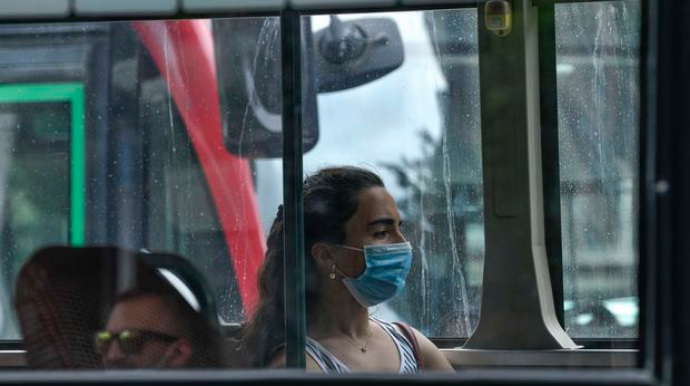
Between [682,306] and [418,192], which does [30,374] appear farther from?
[418,192]

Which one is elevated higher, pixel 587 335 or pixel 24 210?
pixel 24 210

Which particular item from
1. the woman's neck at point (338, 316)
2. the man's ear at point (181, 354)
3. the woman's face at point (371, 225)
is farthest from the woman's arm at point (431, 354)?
the man's ear at point (181, 354)

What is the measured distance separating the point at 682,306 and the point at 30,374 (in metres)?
0.74

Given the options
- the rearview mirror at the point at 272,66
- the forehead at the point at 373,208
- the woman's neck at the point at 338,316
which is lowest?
the woman's neck at the point at 338,316

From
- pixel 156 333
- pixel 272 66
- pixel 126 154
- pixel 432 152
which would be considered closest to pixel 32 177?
pixel 126 154

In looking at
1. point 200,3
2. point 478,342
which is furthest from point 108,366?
point 478,342

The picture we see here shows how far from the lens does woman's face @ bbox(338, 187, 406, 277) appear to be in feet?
8.36

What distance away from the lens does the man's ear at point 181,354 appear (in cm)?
156

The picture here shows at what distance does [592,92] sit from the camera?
2545 millimetres

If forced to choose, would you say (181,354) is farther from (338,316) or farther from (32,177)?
(338,316)

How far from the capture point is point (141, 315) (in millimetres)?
1758

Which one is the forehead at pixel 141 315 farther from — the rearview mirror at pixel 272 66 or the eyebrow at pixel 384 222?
the eyebrow at pixel 384 222

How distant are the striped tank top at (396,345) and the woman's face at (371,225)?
0.68 ft

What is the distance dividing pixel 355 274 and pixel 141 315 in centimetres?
86
